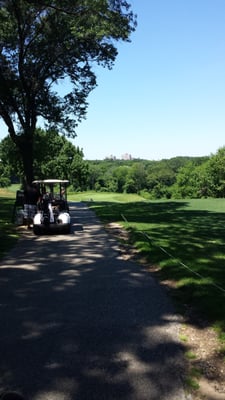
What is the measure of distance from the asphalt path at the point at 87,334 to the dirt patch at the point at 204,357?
143 mm

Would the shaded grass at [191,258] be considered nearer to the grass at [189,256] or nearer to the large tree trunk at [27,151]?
the grass at [189,256]

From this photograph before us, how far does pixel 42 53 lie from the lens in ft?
74.6

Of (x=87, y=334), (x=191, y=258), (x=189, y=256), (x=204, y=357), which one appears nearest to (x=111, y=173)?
(x=189, y=256)

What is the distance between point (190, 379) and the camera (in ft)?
12.8

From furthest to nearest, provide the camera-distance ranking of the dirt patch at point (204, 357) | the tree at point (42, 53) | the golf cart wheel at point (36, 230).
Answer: the tree at point (42, 53) < the golf cart wheel at point (36, 230) < the dirt patch at point (204, 357)

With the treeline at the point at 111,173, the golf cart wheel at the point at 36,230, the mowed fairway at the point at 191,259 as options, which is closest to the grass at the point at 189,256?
the mowed fairway at the point at 191,259

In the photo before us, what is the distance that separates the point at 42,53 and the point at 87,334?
20725mm

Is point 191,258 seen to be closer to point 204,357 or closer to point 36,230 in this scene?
point 204,357

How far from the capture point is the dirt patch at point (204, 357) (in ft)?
12.2

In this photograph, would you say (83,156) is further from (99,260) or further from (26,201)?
(99,260)

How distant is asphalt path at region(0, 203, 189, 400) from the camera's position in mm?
3777

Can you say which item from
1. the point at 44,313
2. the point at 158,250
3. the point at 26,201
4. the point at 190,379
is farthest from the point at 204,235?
the point at 190,379

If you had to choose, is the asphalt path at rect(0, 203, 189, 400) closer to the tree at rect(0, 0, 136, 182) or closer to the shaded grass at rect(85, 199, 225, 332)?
the shaded grass at rect(85, 199, 225, 332)

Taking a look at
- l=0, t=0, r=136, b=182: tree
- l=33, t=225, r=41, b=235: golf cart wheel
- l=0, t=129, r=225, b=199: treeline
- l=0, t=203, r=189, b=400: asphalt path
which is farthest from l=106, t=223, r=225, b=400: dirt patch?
l=0, t=129, r=225, b=199: treeline
